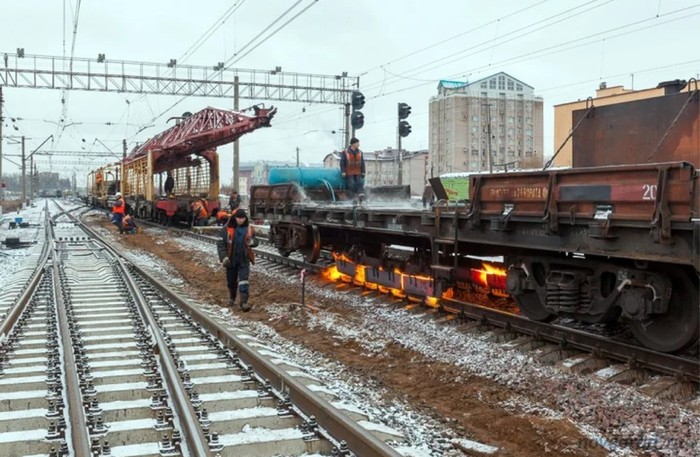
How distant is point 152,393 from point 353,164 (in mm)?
8200

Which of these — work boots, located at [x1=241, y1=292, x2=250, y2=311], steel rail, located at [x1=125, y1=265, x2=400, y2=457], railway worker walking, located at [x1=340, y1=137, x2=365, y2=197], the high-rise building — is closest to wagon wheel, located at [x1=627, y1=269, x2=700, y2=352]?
steel rail, located at [x1=125, y1=265, x2=400, y2=457]

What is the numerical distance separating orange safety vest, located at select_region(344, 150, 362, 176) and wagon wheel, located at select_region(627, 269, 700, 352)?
24.7 ft

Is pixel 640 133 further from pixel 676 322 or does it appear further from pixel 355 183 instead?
pixel 355 183

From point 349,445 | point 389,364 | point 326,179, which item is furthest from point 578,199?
point 326,179

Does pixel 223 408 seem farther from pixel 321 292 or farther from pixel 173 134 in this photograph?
pixel 173 134

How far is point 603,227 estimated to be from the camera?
5.79 meters

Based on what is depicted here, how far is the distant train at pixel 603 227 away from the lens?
5.40m

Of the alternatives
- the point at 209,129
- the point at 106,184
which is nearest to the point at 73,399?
the point at 209,129

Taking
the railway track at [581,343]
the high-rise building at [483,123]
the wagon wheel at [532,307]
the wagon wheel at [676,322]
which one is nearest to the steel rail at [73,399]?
the railway track at [581,343]

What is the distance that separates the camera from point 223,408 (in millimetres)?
4938

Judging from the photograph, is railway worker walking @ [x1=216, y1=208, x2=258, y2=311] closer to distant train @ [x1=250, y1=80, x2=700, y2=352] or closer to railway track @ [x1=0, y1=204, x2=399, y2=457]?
railway track @ [x1=0, y1=204, x2=399, y2=457]

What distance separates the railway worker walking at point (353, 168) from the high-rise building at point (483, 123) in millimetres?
65803

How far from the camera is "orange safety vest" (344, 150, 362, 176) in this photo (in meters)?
12.7

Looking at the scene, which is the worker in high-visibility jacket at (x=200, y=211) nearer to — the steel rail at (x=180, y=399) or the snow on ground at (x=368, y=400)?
the snow on ground at (x=368, y=400)
